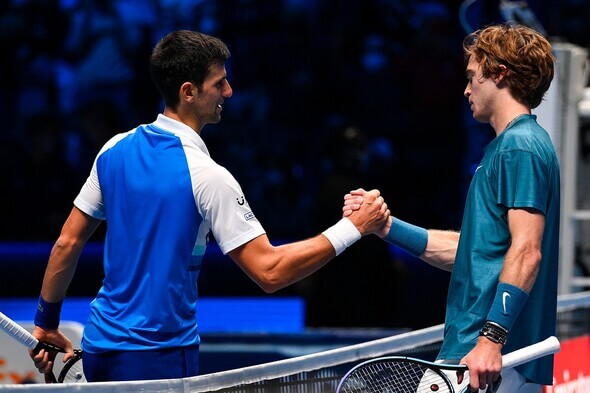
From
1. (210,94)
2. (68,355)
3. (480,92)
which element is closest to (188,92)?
(210,94)

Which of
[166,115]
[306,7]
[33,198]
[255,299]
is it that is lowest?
[255,299]

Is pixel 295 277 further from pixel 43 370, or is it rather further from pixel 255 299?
pixel 255 299

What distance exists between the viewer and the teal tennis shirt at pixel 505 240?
9.64ft

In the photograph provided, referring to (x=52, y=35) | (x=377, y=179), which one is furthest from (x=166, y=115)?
(x=52, y=35)

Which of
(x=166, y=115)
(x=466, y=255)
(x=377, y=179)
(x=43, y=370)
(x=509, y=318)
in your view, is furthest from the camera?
(x=377, y=179)

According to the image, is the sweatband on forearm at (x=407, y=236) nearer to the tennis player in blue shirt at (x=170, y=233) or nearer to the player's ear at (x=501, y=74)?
the tennis player in blue shirt at (x=170, y=233)

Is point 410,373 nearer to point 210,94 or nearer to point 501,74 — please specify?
point 501,74

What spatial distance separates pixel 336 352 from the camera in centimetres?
345

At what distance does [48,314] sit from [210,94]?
0.90 meters

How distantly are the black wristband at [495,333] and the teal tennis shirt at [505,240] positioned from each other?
156 mm

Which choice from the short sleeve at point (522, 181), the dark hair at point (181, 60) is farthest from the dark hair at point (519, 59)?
the dark hair at point (181, 60)

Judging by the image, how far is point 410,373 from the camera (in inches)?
116

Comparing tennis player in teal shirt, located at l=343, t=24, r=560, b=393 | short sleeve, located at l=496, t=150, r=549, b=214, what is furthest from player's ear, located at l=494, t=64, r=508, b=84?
short sleeve, located at l=496, t=150, r=549, b=214

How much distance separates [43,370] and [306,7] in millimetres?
7559
